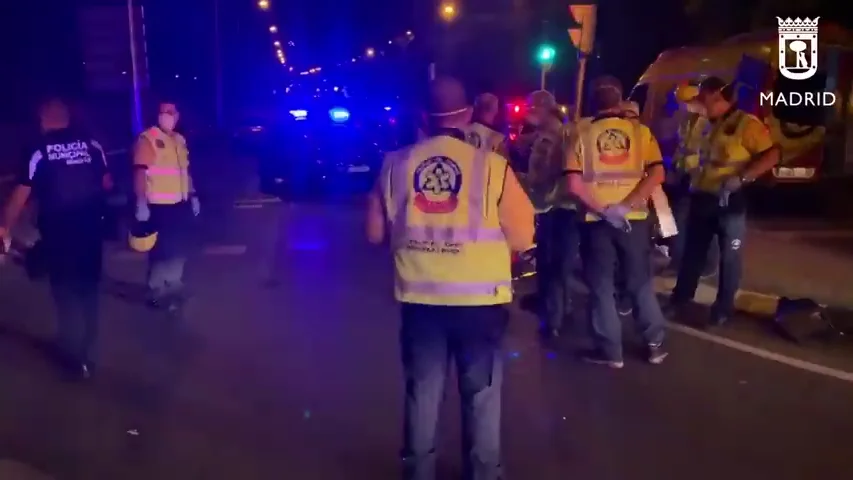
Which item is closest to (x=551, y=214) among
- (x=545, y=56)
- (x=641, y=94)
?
(x=545, y=56)

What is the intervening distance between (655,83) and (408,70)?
463 inches

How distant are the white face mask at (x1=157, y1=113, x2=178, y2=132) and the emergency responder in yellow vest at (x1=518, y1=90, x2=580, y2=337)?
9.89ft

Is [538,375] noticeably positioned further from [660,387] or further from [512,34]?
[512,34]

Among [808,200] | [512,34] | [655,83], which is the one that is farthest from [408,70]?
[808,200]

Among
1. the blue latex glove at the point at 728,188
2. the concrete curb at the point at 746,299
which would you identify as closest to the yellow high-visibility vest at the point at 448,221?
the blue latex glove at the point at 728,188

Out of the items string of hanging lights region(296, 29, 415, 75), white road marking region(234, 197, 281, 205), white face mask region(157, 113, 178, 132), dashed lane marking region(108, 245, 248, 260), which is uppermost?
string of hanging lights region(296, 29, 415, 75)

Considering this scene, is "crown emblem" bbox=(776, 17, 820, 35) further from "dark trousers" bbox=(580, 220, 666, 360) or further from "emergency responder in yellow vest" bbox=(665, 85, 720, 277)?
"dark trousers" bbox=(580, 220, 666, 360)

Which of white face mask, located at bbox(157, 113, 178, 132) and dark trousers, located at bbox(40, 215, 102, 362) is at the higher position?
white face mask, located at bbox(157, 113, 178, 132)

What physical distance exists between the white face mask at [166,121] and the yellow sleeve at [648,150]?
13.6 feet

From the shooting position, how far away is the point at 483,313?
423 cm

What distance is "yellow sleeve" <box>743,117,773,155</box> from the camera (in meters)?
7.54

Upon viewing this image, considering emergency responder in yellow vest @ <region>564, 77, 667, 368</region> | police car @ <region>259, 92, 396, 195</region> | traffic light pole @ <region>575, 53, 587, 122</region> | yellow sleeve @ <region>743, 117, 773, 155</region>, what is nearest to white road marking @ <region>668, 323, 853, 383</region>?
emergency responder in yellow vest @ <region>564, 77, 667, 368</region>

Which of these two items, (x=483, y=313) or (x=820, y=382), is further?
(x=820, y=382)

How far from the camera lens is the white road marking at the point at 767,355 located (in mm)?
6945
